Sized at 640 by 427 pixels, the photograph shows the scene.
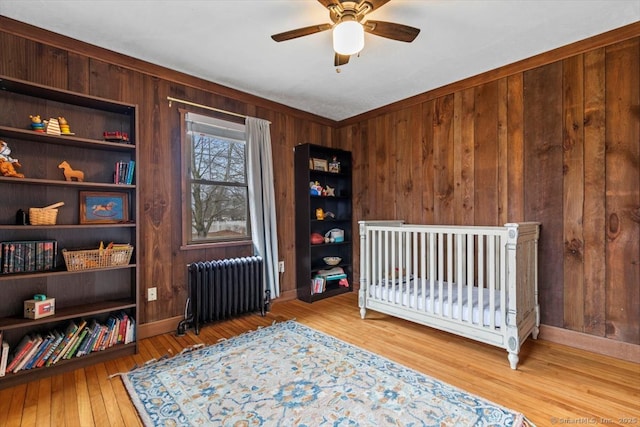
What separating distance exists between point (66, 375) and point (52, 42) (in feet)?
7.48

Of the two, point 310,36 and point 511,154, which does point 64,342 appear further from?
point 511,154

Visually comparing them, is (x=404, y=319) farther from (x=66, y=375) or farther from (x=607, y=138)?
(x=66, y=375)

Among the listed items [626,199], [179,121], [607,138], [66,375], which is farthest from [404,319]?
[179,121]

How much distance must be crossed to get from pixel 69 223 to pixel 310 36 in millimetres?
2234

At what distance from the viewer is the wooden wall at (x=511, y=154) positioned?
2141 mm

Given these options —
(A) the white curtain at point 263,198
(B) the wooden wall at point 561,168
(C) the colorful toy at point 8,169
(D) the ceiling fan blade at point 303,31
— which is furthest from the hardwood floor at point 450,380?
(D) the ceiling fan blade at point 303,31

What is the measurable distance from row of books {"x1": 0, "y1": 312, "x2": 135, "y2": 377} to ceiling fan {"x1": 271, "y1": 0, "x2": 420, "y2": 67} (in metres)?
2.30

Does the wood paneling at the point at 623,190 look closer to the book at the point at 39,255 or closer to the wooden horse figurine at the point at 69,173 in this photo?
the wooden horse figurine at the point at 69,173

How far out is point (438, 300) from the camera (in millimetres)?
2461

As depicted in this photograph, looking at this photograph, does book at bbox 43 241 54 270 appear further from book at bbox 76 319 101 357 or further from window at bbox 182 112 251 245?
window at bbox 182 112 251 245

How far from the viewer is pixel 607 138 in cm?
221

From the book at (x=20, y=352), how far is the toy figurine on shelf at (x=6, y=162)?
1.04 meters

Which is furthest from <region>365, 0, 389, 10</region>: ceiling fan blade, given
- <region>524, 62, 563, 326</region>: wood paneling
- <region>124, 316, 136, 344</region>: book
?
<region>124, 316, 136, 344</region>: book

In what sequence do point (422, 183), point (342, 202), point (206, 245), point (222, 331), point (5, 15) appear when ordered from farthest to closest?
point (342, 202) → point (422, 183) → point (206, 245) → point (222, 331) → point (5, 15)
